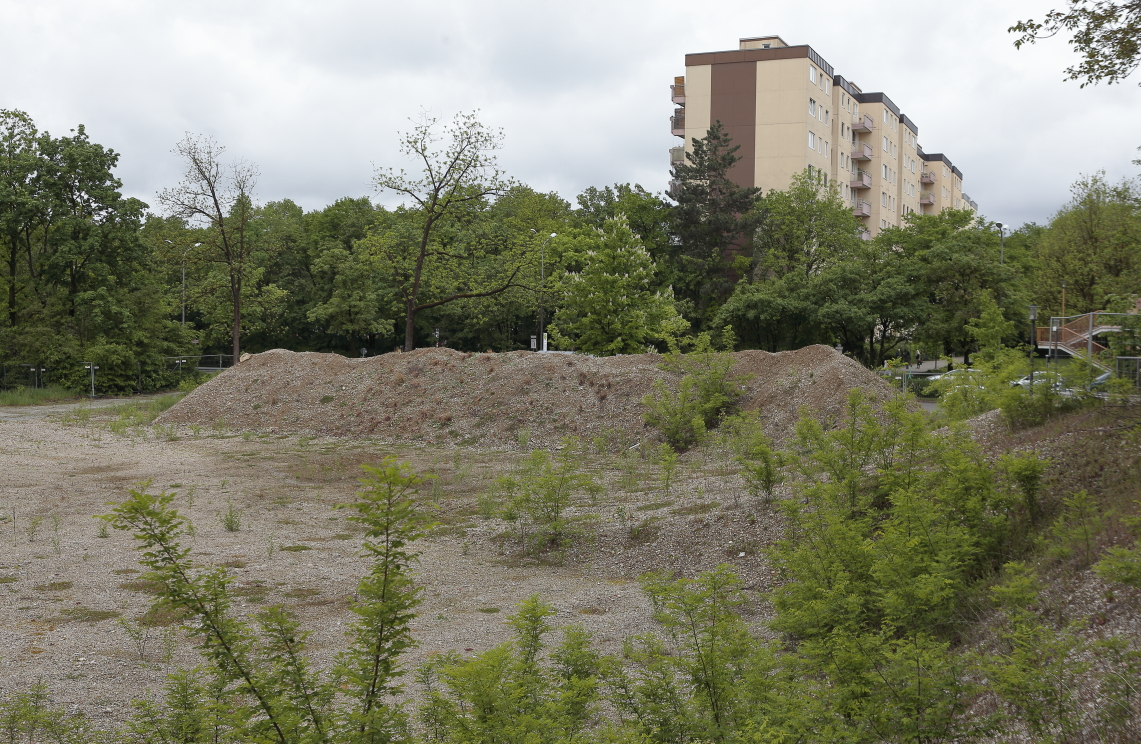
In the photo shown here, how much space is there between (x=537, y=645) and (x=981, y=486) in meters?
4.96

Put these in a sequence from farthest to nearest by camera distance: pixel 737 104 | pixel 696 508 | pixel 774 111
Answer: pixel 737 104 → pixel 774 111 → pixel 696 508

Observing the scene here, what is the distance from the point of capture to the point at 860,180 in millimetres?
68125

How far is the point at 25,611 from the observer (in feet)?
26.5

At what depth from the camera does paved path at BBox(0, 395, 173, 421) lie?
95.1 feet

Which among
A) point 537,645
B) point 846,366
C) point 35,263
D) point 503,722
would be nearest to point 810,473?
point 537,645

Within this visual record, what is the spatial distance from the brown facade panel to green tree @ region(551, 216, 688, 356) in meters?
28.2

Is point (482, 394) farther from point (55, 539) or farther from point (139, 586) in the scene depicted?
point (139, 586)

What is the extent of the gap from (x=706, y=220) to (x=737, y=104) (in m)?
13.7

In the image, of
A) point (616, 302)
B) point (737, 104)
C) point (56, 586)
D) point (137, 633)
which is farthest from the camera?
point (737, 104)

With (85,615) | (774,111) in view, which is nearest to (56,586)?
(85,615)

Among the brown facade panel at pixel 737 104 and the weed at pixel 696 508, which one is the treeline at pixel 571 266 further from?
the weed at pixel 696 508

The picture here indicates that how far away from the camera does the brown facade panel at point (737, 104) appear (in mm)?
57281

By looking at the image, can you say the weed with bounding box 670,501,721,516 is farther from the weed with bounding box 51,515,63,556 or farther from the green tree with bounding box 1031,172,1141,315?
the green tree with bounding box 1031,172,1141,315

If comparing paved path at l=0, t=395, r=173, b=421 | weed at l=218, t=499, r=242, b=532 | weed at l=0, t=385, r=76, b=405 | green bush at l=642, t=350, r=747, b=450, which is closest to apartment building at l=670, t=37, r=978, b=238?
green bush at l=642, t=350, r=747, b=450
